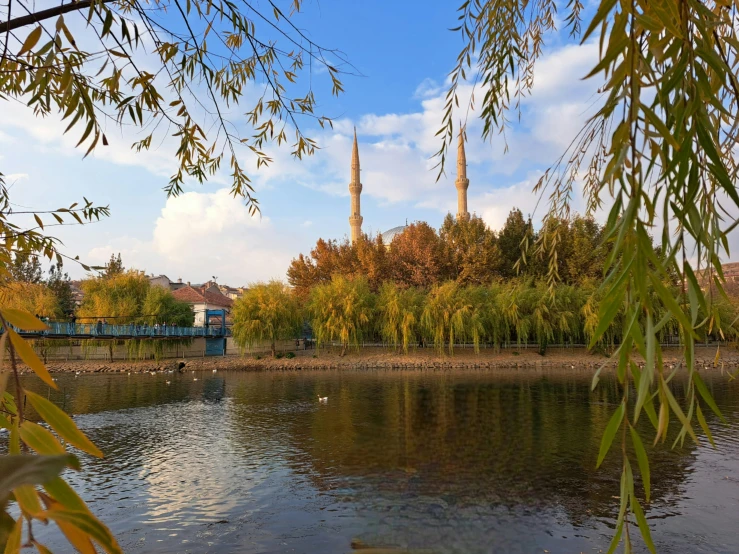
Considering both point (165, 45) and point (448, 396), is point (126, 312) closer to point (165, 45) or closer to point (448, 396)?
point (448, 396)

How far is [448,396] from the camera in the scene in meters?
17.2

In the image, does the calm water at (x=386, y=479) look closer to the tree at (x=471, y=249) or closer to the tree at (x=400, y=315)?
the tree at (x=400, y=315)

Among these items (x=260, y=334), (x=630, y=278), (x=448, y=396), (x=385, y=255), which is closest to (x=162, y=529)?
(x=630, y=278)

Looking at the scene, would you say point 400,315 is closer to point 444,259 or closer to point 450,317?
point 450,317

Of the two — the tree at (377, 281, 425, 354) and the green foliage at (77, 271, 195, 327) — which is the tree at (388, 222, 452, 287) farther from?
the green foliage at (77, 271, 195, 327)

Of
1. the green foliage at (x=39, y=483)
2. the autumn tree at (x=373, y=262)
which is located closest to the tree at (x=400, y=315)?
the autumn tree at (x=373, y=262)

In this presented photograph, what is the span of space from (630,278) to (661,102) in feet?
1.18

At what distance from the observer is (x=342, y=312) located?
30219 millimetres

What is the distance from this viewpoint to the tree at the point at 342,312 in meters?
30.0

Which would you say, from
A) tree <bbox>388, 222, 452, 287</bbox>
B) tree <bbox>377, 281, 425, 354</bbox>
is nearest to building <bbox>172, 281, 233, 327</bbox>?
tree <bbox>388, 222, 452, 287</bbox>

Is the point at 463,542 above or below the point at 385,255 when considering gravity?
below

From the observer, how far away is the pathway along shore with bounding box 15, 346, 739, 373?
28219mm

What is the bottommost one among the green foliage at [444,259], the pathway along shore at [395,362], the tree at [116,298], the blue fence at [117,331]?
the pathway along shore at [395,362]

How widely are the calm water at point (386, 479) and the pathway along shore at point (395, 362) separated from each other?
1279 cm
